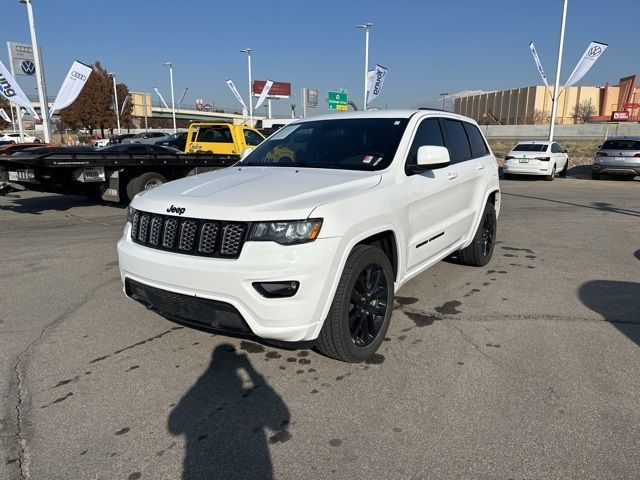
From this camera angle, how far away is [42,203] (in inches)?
472

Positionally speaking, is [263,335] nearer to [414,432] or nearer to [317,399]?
[317,399]

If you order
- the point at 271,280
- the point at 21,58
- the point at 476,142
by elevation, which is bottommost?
the point at 271,280

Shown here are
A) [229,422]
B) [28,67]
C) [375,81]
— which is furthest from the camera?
[375,81]

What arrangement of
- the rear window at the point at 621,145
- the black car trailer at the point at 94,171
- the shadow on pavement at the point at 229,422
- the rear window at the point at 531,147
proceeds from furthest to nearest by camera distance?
the rear window at the point at 531,147
the rear window at the point at 621,145
the black car trailer at the point at 94,171
the shadow on pavement at the point at 229,422

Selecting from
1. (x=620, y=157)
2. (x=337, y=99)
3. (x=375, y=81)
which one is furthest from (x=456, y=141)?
(x=337, y=99)

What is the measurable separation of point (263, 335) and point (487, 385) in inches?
60.3

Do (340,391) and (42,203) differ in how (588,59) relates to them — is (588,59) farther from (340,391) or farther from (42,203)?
(340,391)

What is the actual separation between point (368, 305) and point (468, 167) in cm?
248

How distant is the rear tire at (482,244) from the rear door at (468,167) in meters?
0.24

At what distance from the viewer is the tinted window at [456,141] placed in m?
5.05

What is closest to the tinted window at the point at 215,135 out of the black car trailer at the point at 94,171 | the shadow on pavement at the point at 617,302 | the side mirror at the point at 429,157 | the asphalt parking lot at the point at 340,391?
the black car trailer at the point at 94,171

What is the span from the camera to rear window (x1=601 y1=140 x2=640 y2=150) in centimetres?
1700

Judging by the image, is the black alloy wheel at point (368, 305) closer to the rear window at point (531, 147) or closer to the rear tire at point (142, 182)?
the rear tire at point (142, 182)

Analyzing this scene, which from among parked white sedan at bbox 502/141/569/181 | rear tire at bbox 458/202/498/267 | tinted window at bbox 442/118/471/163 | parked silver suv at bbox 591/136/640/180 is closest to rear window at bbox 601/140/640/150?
parked silver suv at bbox 591/136/640/180
